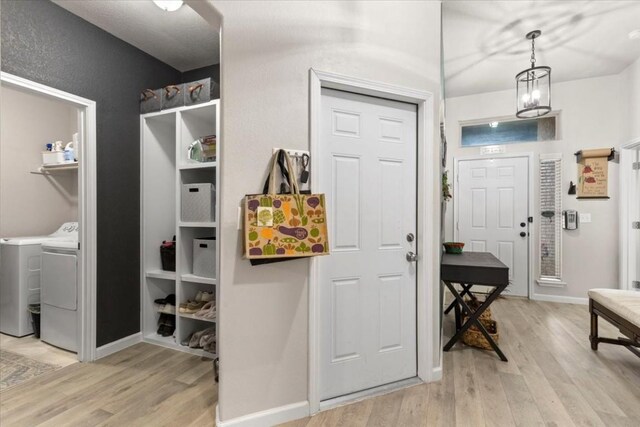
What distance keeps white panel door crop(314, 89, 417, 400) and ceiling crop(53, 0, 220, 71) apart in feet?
4.87

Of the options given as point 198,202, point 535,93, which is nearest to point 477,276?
point 535,93

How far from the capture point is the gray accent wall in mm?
2141

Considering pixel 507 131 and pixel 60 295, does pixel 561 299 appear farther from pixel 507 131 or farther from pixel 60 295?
pixel 60 295

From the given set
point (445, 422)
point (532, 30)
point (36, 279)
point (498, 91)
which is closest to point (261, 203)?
point (445, 422)

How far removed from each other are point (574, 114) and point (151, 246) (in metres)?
5.37

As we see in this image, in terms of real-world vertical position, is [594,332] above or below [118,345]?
above

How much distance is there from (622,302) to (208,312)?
3.27m

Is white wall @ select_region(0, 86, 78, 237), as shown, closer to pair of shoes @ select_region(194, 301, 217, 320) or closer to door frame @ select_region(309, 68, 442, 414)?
pair of shoes @ select_region(194, 301, 217, 320)

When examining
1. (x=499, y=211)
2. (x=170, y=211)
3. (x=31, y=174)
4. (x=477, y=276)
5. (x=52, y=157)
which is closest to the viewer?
(x=477, y=276)

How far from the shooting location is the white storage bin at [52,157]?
326 cm

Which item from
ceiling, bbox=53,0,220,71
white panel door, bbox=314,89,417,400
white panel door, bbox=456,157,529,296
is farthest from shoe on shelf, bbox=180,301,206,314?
white panel door, bbox=456,157,529,296

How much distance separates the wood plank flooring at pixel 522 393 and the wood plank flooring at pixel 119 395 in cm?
73

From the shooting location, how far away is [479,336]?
8.97ft

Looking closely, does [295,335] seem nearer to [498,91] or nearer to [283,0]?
[283,0]
